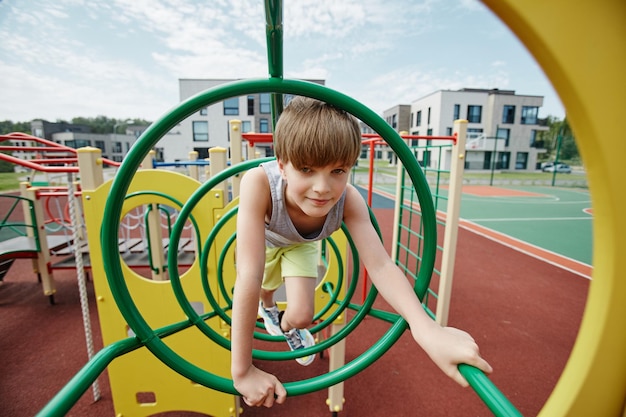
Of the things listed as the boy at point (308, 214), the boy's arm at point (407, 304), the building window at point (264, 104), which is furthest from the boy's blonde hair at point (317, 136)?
the building window at point (264, 104)

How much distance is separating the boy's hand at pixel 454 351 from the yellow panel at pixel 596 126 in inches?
9.1

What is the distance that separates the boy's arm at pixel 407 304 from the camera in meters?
0.73

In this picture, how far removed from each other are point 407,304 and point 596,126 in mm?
637

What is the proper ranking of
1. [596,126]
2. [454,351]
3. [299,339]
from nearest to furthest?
[596,126], [454,351], [299,339]

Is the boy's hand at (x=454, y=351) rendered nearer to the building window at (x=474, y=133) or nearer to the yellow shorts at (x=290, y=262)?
the yellow shorts at (x=290, y=262)

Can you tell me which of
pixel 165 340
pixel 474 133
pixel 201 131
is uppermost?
pixel 474 133

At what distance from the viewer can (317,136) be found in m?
0.88

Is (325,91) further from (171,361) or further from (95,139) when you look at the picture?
(95,139)

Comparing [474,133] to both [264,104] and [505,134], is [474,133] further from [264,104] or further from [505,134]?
[264,104]

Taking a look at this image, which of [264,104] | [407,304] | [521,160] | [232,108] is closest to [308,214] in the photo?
[407,304]

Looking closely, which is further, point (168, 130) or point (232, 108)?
point (232, 108)

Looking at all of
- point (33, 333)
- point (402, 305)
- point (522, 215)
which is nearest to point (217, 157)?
point (402, 305)

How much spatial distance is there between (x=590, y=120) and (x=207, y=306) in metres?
2.23

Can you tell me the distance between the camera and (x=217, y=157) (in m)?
2.36
